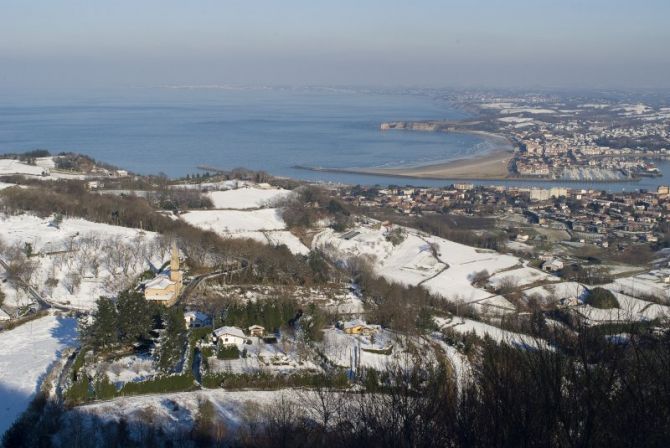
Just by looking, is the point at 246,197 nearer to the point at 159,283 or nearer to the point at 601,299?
the point at 159,283

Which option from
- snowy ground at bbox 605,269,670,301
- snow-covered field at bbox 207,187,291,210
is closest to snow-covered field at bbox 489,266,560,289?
snowy ground at bbox 605,269,670,301

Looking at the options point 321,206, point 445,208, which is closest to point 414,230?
point 321,206

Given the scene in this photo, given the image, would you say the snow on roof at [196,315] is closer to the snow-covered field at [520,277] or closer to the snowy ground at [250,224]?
the snowy ground at [250,224]

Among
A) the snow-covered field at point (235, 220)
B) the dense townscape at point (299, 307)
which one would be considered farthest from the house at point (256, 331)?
the snow-covered field at point (235, 220)

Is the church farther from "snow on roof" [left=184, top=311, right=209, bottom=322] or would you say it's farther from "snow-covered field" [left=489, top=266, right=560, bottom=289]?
"snow-covered field" [left=489, top=266, right=560, bottom=289]

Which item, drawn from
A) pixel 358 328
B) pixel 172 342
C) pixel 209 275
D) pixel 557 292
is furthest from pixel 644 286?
pixel 172 342

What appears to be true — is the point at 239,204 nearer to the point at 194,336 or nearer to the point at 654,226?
the point at 194,336

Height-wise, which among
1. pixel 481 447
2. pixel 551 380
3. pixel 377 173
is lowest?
pixel 377 173

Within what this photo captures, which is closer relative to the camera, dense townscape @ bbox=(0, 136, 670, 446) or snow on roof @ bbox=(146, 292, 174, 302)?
dense townscape @ bbox=(0, 136, 670, 446)
